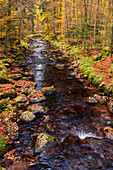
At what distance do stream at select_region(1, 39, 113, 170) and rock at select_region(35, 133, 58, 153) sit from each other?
22cm

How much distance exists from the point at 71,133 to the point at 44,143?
1600mm

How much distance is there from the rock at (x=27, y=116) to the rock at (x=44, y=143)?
1614mm

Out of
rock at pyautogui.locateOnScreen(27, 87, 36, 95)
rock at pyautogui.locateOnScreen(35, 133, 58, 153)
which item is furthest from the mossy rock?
rock at pyautogui.locateOnScreen(27, 87, 36, 95)

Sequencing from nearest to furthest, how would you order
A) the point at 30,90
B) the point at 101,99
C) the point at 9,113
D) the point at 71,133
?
the point at 71,133, the point at 9,113, the point at 101,99, the point at 30,90

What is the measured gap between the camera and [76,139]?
19.4ft

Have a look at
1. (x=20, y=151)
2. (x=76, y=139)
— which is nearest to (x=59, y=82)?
(x=76, y=139)

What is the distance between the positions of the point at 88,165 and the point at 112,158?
1124mm

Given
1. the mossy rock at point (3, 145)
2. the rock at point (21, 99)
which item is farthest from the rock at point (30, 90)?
the mossy rock at point (3, 145)

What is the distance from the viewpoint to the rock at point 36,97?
8905 millimetres

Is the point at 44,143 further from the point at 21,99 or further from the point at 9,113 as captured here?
the point at 21,99

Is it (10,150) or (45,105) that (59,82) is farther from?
(10,150)

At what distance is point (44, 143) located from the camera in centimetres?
538

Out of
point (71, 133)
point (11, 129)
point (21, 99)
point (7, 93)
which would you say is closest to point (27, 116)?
point (11, 129)

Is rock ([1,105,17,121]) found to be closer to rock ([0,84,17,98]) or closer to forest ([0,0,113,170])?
forest ([0,0,113,170])
